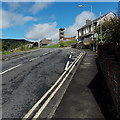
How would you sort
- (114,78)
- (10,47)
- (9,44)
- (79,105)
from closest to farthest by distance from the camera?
1. (114,78)
2. (79,105)
3. (9,44)
4. (10,47)

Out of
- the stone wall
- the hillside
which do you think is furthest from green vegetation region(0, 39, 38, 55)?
the stone wall

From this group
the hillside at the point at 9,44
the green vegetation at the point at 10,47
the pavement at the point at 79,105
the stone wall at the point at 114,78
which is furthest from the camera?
the hillside at the point at 9,44

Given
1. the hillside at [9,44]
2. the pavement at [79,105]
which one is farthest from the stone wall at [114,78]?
the hillside at [9,44]

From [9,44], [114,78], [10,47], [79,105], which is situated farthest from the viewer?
[10,47]

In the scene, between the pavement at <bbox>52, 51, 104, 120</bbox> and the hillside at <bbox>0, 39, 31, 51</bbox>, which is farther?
the hillside at <bbox>0, 39, 31, 51</bbox>

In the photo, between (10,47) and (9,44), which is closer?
(9,44)

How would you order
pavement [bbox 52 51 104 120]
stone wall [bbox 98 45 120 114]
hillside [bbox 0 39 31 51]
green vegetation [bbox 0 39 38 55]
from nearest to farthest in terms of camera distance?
stone wall [bbox 98 45 120 114], pavement [bbox 52 51 104 120], green vegetation [bbox 0 39 38 55], hillside [bbox 0 39 31 51]

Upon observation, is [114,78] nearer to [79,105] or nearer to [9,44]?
[79,105]

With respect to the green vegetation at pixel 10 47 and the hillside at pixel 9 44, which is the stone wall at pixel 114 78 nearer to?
the green vegetation at pixel 10 47

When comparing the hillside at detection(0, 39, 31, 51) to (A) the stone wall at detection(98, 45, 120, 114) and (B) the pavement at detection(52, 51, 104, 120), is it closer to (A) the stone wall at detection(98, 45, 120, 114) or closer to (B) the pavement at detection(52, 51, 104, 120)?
(B) the pavement at detection(52, 51, 104, 120)

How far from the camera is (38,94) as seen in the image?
6031mm

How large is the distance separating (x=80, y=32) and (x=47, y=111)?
70863mm

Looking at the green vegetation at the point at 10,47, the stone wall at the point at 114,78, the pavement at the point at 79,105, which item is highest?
the green vegetation at the point at 10,47

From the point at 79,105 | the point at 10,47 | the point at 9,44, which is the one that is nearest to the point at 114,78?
the point at 79,105
